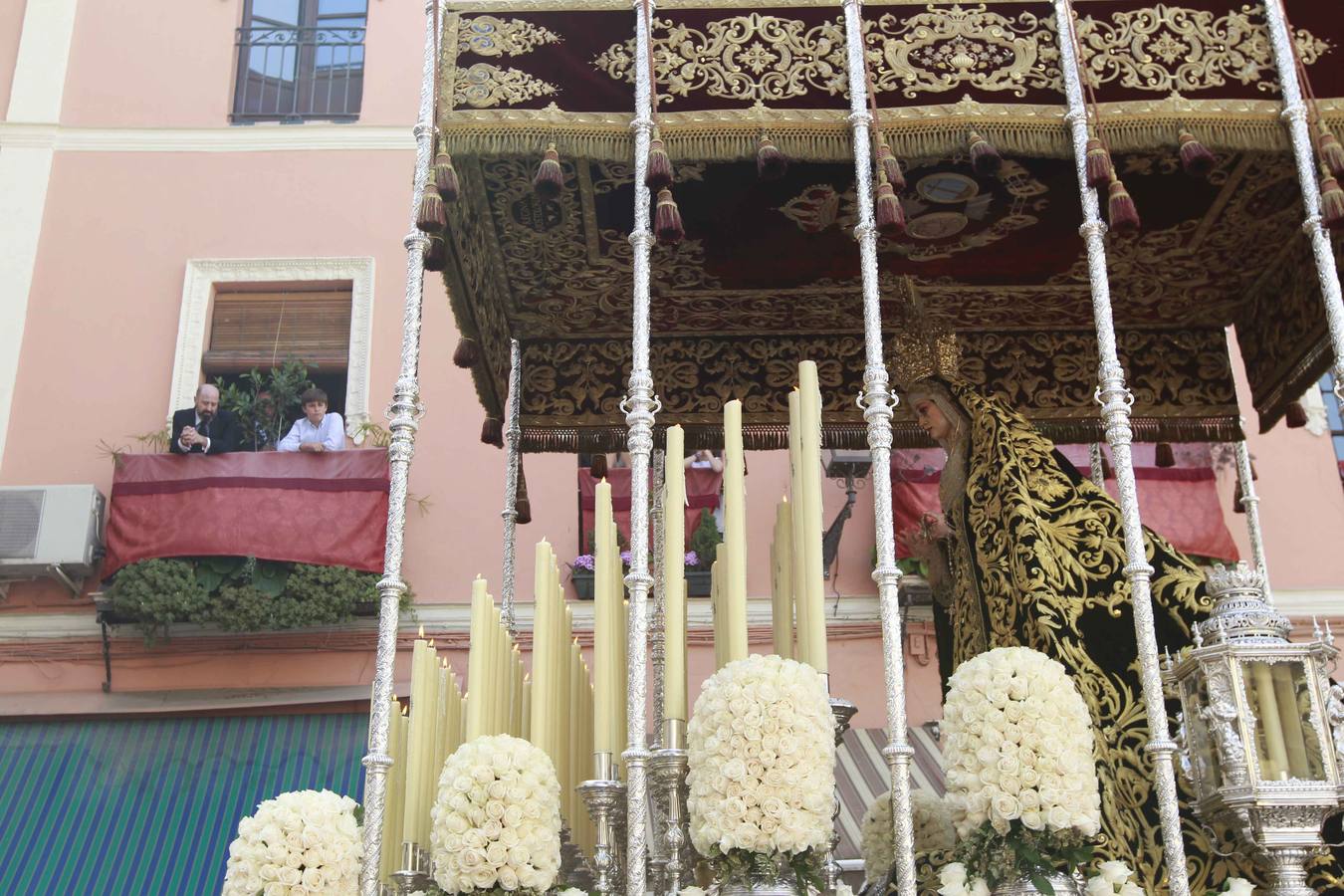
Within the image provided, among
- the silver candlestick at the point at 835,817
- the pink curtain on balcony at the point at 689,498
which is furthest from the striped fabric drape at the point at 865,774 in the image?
the silver candlestick at the point at 835,817

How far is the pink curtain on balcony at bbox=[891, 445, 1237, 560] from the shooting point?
29.0 feet

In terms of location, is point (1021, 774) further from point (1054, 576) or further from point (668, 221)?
point (668, 221)

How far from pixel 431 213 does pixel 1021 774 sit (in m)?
2.16

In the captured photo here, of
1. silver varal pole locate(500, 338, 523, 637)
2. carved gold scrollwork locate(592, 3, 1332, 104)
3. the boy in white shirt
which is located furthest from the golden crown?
the boy in white shirt

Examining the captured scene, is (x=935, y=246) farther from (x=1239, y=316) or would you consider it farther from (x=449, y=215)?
(x=449, y=215)

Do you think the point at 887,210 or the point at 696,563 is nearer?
the point at 887,210

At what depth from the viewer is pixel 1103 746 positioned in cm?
393

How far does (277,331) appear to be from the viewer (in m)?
9.71

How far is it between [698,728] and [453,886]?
656 mm

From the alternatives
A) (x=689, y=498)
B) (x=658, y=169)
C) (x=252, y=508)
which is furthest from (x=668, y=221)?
(x=252, y=508)

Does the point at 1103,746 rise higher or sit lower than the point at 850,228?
lower

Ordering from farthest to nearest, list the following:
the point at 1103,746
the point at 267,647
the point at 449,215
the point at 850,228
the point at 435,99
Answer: the point at 267,647
the point at 850,228
the point at 449,215
the point at 435,99
the point at 1103,746

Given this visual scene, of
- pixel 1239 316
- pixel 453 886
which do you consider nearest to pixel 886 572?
pixel 453 886

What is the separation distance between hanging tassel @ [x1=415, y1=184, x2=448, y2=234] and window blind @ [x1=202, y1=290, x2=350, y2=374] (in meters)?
5.70
